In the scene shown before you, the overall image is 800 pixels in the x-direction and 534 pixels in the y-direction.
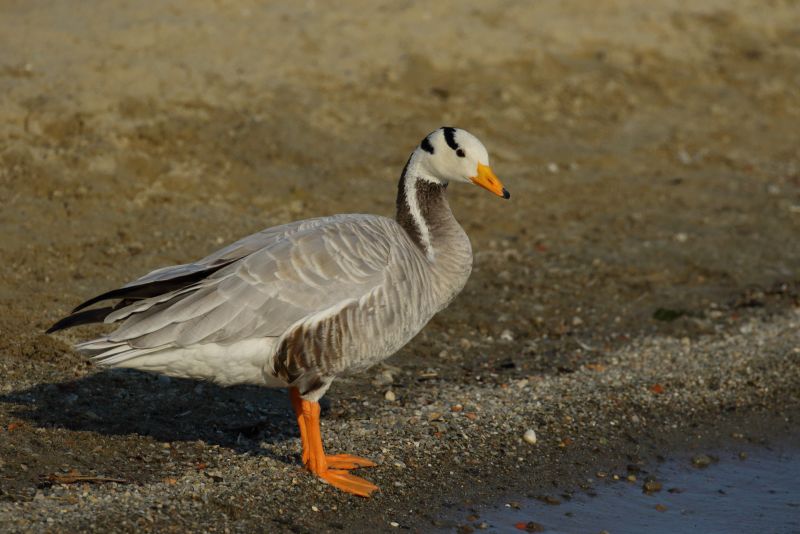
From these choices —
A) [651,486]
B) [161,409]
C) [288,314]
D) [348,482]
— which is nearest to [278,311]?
[288,314]

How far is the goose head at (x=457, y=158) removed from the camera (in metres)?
7.57

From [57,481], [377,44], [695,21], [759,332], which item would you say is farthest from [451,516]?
[695,21]

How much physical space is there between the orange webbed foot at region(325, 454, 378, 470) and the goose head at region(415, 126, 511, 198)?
2075 mm

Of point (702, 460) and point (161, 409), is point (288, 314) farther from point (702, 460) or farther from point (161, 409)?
point (702, 460)

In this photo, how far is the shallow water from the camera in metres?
6.97

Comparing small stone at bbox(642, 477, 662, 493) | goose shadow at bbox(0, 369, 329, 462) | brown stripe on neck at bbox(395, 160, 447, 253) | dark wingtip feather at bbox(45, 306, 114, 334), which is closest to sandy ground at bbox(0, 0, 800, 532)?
goose shadow at bbox(0, 369, 329, 462)

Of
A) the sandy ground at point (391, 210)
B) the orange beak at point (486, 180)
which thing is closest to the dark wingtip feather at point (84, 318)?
the sandy ground at point (391, 210)

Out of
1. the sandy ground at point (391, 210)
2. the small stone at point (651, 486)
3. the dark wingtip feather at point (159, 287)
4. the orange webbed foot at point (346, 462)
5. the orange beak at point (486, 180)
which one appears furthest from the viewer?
the orange beak at point (486, 180)

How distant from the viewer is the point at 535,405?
810 cm

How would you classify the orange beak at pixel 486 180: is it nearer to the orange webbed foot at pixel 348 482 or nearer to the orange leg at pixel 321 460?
the orange leg at pixel 321 460

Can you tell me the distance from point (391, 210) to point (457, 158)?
3.80m

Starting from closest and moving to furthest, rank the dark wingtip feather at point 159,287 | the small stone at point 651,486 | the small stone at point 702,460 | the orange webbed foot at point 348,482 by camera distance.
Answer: the dark wingtip feather at point 159,287, the orange webbed foot at point 348,482, the small stone at point 651,486, the small stone at point 702,460

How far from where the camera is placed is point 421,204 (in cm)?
766

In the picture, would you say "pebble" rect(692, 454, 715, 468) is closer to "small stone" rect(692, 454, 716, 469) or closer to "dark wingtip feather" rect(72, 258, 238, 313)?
"small stone" rect(692, 454, 716, 469)
